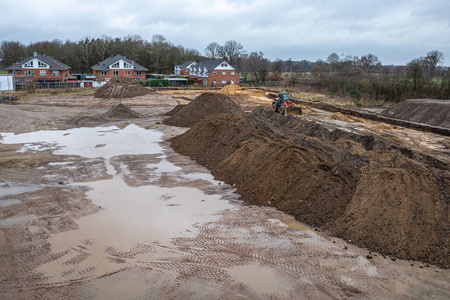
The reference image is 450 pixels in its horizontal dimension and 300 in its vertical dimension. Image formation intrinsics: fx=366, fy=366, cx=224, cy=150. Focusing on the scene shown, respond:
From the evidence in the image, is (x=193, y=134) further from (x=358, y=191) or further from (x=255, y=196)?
(x=358, y=191)

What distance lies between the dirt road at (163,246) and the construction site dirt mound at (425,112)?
21.4 meters

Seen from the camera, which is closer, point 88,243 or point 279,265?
point 279,265

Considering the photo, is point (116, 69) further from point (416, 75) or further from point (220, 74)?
point (416, 75)

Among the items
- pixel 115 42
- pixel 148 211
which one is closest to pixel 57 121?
pixel 148 211

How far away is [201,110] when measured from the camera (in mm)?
28828

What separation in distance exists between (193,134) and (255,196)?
9.16 meters

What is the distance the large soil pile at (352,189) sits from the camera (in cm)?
866

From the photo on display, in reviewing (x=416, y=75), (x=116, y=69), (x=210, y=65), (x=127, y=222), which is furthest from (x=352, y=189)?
(x=210, y=65)

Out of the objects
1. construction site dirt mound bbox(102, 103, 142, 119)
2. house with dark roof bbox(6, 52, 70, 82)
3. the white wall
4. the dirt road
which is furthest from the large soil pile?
house with dark roof bbox(6, 52, 70, 82)

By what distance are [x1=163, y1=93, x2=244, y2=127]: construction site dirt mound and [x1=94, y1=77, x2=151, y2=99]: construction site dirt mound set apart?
71.5ft

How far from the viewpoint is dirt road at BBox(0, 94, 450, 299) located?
279 inches

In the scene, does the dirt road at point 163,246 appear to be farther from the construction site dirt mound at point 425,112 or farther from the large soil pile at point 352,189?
the construction site dirt mound at point 425,112

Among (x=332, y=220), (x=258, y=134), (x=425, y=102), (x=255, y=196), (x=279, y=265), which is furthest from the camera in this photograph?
(x=425, y=102)

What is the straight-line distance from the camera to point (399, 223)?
29.1ft
